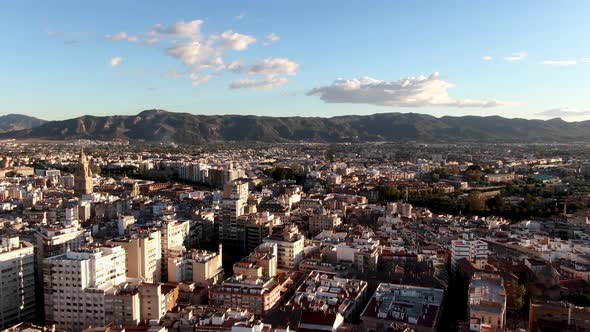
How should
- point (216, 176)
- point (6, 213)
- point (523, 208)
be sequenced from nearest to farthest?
point (6, 213) → point (523, 208) → point (216, 176)

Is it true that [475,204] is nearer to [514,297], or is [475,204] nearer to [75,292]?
[514,297]

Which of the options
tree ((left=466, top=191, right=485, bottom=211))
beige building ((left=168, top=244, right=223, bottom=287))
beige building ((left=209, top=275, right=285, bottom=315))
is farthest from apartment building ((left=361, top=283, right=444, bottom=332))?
tree ((left=466, top=191, right=485, bottom=211))

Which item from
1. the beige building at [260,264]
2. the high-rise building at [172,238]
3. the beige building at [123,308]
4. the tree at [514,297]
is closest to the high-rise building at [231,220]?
the high-rise building at [172,238]

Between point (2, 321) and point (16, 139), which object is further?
point (16, 139)

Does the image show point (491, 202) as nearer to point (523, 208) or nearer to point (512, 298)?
point (523, 208)

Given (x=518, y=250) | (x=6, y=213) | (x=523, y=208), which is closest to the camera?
(x=518, y=250)

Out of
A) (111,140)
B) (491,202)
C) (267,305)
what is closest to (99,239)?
(267,305)

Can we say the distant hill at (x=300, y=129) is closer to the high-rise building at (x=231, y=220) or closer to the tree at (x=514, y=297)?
the high-rise building at (x=231, y=220)
